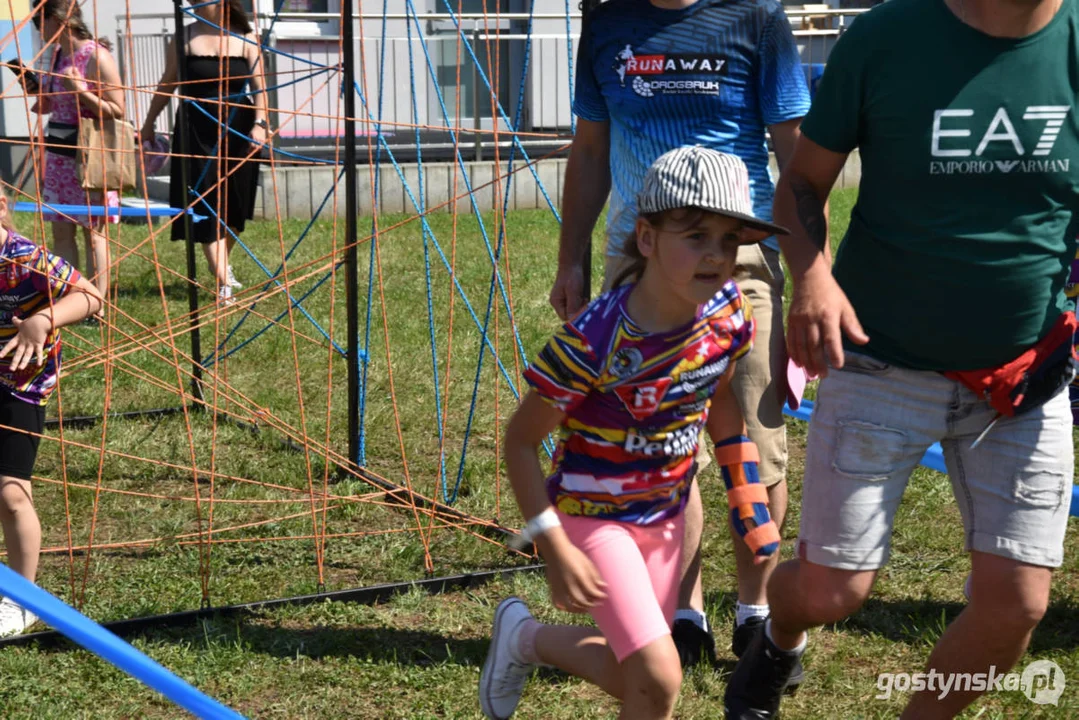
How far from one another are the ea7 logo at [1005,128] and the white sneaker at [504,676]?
4.46 ft

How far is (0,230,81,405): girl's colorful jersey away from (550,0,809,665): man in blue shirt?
1408 mm

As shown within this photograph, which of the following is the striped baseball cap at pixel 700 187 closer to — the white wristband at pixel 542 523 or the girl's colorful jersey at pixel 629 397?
the girl's colorful jersey at pixel 629 397

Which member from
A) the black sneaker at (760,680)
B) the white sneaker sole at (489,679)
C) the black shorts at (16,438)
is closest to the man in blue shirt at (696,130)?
the black sneaker at (760,680)

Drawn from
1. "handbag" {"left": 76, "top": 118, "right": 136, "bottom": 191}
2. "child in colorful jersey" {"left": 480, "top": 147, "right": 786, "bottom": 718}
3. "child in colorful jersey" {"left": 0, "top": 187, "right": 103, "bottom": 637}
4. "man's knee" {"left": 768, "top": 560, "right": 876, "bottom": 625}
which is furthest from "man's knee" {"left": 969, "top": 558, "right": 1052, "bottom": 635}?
"handbag" {"left": 76, "top": 118, "right": 136, "bottom": 191}

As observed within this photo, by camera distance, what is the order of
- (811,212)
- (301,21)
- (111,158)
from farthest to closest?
(301,21) < (111,158) < (811,212)

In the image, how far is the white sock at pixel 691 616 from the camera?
3.31 m

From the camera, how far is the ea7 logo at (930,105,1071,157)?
2.37 meters

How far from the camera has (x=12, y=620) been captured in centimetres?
355

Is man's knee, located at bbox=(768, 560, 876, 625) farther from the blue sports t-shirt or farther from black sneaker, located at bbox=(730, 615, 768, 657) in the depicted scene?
the blue sports t-shirt

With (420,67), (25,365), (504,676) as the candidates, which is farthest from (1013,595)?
(420,67)

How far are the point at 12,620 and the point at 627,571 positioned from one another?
76.1 inches

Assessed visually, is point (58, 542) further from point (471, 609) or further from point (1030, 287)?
point (1030, 287)

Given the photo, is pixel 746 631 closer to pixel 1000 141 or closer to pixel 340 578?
pixel 340 578

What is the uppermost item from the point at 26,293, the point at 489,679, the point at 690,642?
the point at 26,293
